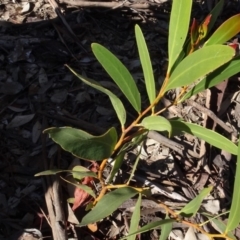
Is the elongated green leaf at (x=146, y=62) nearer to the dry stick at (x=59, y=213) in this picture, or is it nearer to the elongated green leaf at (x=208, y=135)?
the elongated green leaf at (x=208, y=135)

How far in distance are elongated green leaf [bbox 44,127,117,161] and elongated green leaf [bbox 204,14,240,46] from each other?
36 centimetres

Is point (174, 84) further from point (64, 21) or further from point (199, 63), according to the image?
point (64, 21)

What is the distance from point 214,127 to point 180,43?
77 centimetres

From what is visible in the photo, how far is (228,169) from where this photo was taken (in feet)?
7.19

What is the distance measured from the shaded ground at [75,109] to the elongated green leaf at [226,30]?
0.68 m

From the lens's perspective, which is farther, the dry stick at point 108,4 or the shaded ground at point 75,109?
the dry stick at point 108,4

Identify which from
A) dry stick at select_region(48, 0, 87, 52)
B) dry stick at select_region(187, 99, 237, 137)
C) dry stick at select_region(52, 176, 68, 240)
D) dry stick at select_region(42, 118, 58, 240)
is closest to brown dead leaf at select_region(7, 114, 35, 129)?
dry stick at select_region(42, 118, 58, 240)

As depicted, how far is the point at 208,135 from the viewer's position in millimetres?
1610

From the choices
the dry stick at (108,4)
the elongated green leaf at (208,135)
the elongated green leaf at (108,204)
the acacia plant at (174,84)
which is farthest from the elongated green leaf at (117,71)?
the dry stick at (108,4)

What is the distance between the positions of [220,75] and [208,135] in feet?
0.55

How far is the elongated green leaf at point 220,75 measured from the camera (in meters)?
1.56

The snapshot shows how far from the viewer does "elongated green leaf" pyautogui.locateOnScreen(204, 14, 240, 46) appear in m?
1.44

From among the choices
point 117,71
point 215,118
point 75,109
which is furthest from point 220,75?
point 75,109

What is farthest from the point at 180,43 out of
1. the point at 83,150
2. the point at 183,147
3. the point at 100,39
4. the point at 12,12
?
the point at 12,12
